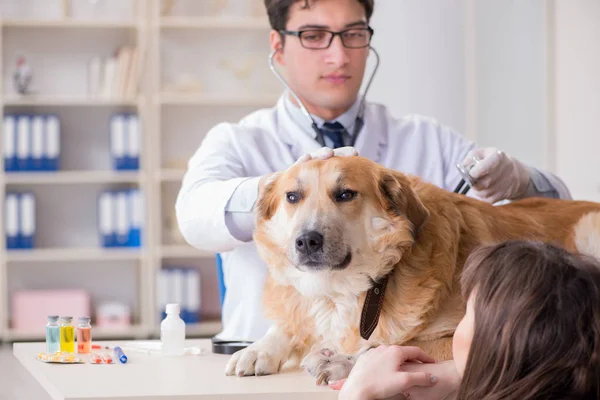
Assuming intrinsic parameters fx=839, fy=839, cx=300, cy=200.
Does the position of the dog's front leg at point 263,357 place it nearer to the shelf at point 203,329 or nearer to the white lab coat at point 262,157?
the white lab coat at point 262,157

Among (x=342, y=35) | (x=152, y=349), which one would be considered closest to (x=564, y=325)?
(x=152, y=349)

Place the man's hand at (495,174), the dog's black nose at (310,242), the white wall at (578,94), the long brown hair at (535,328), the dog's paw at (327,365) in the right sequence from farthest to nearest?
the white wall at (578,94) < the man's hand at (495,174) < the dog's black nose at (310,242) < the dog's paw at (327,365) < the long brown hair at (535,328)

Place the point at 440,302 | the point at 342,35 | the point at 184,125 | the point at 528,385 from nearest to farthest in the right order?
the point at 528,385 → the point at 440,302 → the point at 342,35 → the point at 184,125

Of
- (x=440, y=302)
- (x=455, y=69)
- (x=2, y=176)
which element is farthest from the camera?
(x=2, y=176)

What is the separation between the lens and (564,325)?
42.9 inches

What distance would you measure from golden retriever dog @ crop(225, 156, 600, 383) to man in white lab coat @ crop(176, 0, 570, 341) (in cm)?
24

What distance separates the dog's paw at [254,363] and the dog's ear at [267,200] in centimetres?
27

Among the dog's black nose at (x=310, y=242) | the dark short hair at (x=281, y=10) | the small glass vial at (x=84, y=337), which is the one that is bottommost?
the small glass vial at (x=84, y=337)

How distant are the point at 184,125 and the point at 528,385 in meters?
4.73

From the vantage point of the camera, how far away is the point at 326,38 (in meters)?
2.12

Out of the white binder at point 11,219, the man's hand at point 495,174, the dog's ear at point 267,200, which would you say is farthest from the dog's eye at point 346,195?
the white binder at point 11,219

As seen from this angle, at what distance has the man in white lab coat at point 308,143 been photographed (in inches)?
75.5

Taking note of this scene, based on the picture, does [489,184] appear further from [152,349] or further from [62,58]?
[62,58]

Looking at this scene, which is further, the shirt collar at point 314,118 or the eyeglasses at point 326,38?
the shirt collar at point 314,118
